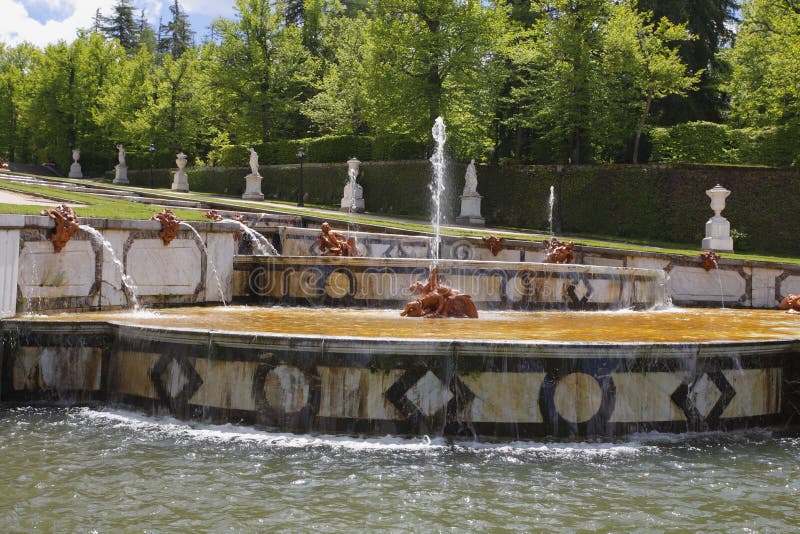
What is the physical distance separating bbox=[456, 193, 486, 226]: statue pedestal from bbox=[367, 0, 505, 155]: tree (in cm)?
398

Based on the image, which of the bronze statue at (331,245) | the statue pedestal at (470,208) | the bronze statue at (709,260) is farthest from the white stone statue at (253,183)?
the bronze statue at (709,260)

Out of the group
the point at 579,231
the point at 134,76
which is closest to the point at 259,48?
the point at 134,76

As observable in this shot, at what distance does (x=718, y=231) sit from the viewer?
1008 inches

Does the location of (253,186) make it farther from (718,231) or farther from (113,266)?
(113,266)

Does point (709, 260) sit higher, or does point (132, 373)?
point (709, 260)

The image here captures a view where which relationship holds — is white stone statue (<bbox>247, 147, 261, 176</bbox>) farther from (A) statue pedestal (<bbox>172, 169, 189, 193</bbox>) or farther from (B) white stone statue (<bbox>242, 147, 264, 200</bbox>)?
(A) statue pedestal (<bbox>172, 169, 189, 193</bbox>)

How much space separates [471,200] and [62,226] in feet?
85.2

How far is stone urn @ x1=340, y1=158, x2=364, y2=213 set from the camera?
36.6 m

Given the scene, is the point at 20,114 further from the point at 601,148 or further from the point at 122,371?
the point at 122,371

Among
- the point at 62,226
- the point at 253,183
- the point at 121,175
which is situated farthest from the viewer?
the point at 121,175

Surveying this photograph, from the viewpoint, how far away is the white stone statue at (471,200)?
34344mm

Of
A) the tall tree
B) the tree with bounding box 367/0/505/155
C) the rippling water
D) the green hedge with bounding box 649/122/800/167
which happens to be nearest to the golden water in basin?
the rippling water

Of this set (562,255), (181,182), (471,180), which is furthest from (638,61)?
→ (181,182)

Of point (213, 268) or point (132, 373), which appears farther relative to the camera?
point (213, 268)
